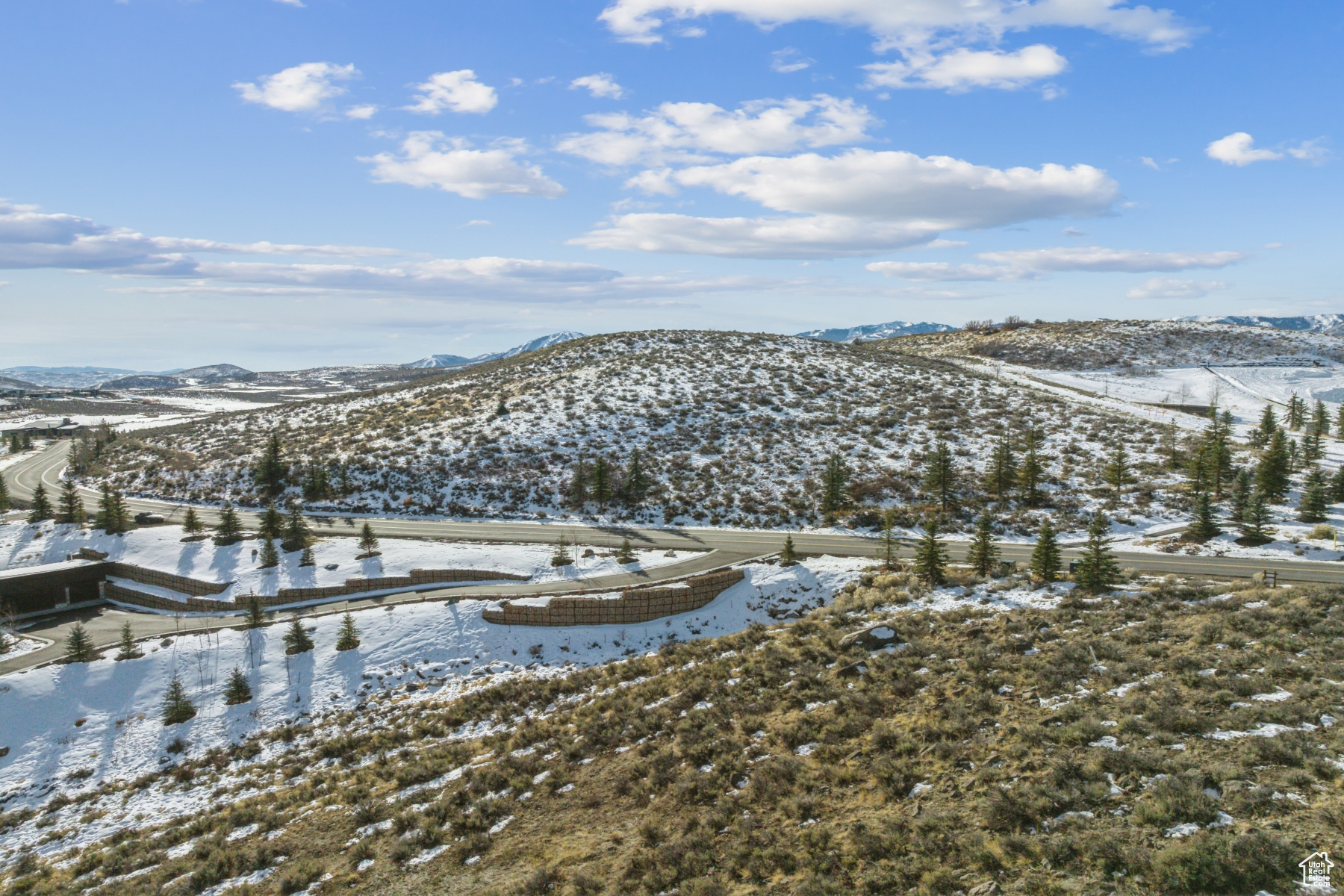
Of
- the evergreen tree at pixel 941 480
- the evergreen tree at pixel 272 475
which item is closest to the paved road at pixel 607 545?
the evergreen tree at pixel 272 475

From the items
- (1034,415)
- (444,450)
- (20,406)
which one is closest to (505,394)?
(444,450)

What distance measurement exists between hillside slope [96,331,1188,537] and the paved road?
8.67ft

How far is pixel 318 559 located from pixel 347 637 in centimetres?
957

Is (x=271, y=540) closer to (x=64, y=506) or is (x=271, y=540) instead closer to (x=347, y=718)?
(x=347, y=718)

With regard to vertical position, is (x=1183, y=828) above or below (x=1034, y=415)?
below

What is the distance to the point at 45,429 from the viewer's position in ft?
319

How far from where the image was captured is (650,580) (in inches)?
1134

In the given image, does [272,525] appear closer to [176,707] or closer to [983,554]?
[176,707]

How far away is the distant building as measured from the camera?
88500 mm

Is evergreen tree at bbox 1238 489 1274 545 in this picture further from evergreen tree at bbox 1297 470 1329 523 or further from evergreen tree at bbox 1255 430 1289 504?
evergreen tree at bbox 1255 430 1289 504

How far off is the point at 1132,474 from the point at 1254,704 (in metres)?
32.3

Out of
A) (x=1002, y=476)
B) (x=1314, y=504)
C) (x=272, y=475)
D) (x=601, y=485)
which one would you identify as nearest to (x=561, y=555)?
(x=601, y=485)

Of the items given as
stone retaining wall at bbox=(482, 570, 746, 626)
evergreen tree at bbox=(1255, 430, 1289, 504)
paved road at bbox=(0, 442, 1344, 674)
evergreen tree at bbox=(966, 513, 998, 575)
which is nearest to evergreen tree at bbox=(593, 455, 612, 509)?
paved road at bbox=(0, 442, 1344, 674)

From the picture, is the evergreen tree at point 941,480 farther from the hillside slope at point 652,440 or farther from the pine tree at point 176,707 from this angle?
the pine tree at point 176,707
